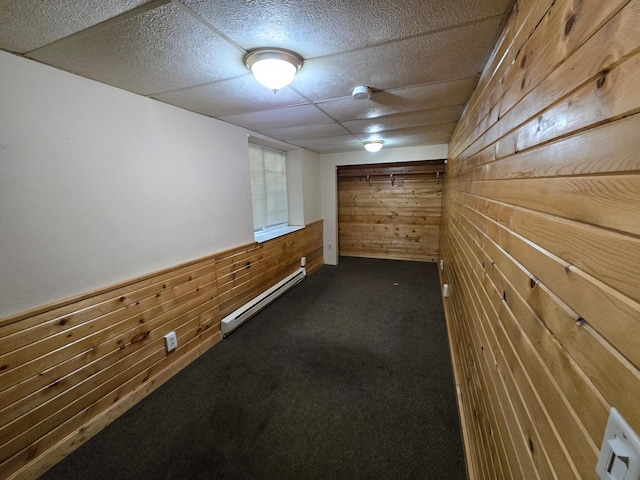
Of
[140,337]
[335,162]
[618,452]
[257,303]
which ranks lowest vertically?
[257,303]

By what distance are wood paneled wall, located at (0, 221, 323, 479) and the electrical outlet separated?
0.03 m

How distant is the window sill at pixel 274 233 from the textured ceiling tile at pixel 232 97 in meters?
1.50

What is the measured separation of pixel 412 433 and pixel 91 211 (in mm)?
2355

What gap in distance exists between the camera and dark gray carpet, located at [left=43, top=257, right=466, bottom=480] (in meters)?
1.36

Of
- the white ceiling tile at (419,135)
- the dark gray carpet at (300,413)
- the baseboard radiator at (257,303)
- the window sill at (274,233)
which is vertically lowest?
the dark gray carpet at (300,413)

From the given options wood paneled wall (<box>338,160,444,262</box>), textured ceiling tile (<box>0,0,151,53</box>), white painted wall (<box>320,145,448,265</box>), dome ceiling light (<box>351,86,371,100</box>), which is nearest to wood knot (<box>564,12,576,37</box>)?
dome ceiling light (<box>351,86,371,100</box>)

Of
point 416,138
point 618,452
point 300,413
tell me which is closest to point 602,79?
point 618,452

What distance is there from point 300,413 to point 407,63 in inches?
86.2

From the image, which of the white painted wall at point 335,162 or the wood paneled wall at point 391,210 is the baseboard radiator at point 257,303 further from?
the wood paneled wall at point 391,210

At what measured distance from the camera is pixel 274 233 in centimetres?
362

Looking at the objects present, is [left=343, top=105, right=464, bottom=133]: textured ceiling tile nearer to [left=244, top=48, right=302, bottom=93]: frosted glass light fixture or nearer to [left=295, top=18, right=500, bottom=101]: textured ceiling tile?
[left=295, top=18, right=500, bottom=101]: textured ceiling tile

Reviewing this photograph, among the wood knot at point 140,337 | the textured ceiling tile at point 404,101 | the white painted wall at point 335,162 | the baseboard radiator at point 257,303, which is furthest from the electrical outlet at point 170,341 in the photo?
the white painted wall at point 335,162

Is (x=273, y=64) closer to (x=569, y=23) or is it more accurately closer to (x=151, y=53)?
(x=151, y=53)

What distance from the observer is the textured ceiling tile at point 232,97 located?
159cm
